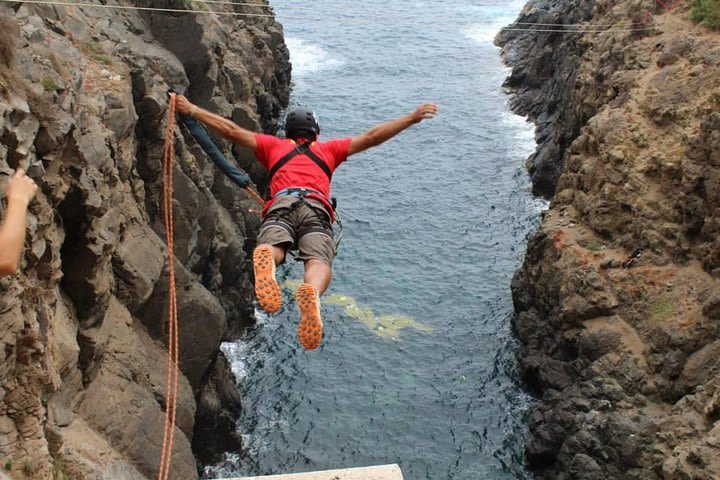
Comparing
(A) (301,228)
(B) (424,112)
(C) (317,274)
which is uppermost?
(B) (424,112)

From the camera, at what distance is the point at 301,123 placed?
41.0ft

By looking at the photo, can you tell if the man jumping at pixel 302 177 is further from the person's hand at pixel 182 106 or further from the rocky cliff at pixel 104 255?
the rocky cliff at pixel 104 255

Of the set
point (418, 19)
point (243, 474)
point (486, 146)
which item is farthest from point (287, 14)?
point (243, 474)

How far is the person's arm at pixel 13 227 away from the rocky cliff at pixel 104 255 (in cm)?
495

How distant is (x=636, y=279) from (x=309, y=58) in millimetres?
40277

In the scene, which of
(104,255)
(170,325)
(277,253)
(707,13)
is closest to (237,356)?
(104,255)

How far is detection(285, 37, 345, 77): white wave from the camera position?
5909 cm

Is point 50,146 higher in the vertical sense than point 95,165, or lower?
higher

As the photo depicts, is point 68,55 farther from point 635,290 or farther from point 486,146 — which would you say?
point 486,146

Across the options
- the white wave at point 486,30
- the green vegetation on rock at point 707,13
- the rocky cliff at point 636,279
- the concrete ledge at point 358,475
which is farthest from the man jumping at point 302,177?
the white wave at point 486,30

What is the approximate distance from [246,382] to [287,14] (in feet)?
142

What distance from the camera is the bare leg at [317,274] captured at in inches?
464

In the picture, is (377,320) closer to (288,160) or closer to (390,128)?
(288,160)

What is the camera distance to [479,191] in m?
42.3
